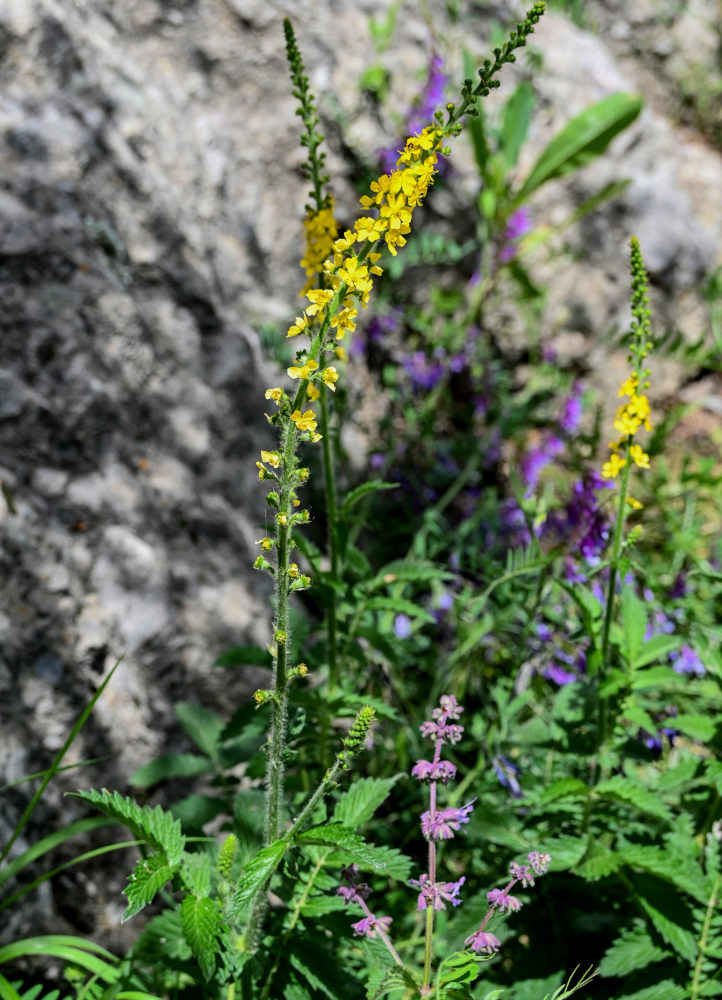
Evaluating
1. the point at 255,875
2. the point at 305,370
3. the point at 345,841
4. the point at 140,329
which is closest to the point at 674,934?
the point at 345,841

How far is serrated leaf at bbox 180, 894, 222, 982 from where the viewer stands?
50.9 inches

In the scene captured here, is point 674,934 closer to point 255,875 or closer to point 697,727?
point 697,727

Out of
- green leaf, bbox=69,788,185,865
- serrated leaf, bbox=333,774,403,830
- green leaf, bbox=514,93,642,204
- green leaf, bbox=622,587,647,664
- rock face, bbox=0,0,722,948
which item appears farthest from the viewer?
green leaf, bbox=514,93,642,204

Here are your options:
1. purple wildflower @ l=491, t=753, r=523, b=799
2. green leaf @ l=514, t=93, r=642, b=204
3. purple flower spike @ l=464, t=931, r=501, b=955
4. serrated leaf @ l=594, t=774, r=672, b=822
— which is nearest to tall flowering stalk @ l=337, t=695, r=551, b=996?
purple flower spike @ l=464, t=931, r=501, b=955

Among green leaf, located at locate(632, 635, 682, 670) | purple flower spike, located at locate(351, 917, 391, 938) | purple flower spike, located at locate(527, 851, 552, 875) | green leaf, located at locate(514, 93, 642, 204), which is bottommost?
purple flower spike, located at locate(351, 917, 391, 938)

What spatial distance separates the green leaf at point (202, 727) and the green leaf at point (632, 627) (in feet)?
3.25

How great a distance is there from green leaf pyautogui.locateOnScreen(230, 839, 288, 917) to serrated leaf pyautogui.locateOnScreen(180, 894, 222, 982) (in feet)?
0.42

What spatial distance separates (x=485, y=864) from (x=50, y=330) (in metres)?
1.94

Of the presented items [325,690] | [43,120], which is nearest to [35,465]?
[325,690]

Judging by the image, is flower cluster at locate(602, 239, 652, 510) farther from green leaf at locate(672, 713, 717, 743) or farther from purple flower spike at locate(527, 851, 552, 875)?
purple flower spike at locate(527, 851, 552, 875)

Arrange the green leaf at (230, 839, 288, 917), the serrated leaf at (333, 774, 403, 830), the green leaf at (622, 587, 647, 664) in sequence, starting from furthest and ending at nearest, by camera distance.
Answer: the green leaf at (622, 587, 647, 664) < the serrated leaf at (333, 774, 403, 830) < the green leaf at (230, 839, 288, 917)

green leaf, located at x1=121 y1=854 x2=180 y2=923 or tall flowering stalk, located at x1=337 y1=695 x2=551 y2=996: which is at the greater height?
tall flowering stalk, located at x1=337 y1=695 x2=551 y2=996

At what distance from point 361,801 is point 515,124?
3.39 m

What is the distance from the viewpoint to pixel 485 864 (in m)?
2.21
